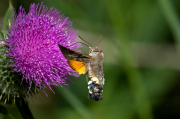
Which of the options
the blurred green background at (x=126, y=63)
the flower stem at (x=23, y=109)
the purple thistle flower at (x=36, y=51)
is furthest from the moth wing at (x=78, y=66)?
the blurred green background at (x=126, y=63)

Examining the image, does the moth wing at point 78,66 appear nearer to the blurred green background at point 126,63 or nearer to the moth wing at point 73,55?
the moth wing at point 73,55

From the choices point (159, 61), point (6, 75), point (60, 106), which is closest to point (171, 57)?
point (159, 61)

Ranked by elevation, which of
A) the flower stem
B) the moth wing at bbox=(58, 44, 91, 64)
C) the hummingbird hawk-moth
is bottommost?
the flower stem

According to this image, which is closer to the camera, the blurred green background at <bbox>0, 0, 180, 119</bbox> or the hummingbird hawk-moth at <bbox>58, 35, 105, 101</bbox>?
the hummingbird hawk-moth at <bbox>58, 35, 105, 101</bbox>

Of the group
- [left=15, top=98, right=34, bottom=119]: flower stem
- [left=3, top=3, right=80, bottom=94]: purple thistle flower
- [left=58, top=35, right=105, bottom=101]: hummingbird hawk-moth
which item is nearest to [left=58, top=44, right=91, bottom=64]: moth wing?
[left=58, top=35, right=105, bottom=101]: hummingbird hawk-moth

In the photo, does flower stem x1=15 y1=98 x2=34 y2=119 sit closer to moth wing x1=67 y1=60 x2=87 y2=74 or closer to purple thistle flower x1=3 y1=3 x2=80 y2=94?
purple thistle flower x1=3 y1=3 x2=80 y2=94

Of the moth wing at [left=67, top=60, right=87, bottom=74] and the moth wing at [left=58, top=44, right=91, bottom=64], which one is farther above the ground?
the moth wing at [left=58, top=44, right=91, bottom=64]
